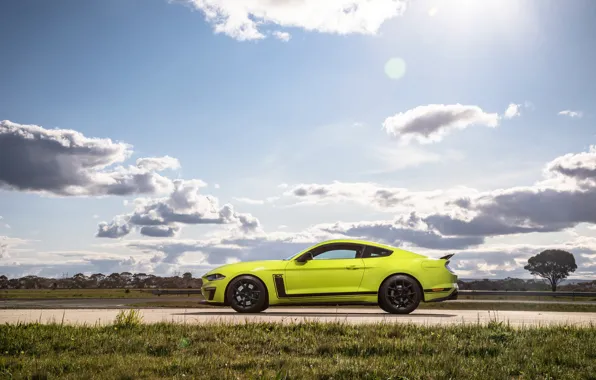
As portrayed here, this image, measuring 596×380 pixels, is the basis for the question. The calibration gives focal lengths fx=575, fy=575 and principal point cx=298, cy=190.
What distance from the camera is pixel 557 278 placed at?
79.9 m

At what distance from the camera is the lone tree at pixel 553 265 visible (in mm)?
79562

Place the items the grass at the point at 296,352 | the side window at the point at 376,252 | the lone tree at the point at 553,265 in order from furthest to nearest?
the lone tree at the point at 553,265
the side window at the point at 376,252
the grass at the point at 296,352

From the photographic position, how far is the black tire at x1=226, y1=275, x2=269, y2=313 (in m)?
11.9

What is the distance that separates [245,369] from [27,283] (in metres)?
74.8

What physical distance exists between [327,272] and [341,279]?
32 cm

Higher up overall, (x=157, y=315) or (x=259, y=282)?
(x=259, y=282)

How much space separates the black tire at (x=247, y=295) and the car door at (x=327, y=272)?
1.95ft

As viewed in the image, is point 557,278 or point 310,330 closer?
point 310,330

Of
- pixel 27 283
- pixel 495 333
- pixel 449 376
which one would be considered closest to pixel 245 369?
pixel 449 376

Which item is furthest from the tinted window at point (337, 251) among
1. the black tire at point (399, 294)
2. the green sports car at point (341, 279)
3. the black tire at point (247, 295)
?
the black tire at point (247, 295)

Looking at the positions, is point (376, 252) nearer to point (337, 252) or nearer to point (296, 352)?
point (337, 252)

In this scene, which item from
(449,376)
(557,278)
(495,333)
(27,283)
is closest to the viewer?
(449,376)

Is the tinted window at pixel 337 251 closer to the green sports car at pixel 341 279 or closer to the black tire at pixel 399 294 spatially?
the green sports car at pixel 341 279

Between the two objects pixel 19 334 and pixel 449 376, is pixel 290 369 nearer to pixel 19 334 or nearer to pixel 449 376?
pixel 449 376
